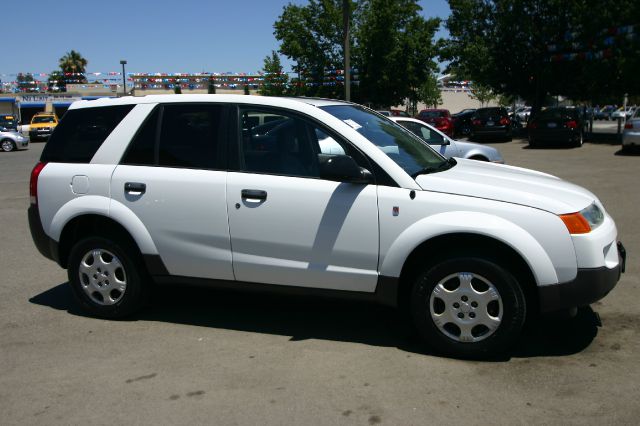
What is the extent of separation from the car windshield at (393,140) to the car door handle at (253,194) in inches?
32.2

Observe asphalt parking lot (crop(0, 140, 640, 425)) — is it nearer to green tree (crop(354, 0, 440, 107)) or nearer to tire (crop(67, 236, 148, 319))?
tire (crop(67, 236, 148, 319))

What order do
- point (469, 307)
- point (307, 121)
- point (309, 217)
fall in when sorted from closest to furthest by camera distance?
point (469, 307), point (309, 217), point (307, 121)

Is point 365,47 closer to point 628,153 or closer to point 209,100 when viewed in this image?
point 628,153

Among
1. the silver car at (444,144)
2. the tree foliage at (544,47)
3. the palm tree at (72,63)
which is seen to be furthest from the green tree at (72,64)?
the silver car at (444,144)

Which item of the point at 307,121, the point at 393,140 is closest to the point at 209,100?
the point at 307,121

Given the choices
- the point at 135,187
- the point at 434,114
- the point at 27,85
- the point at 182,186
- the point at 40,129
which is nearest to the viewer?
the point at 182,186

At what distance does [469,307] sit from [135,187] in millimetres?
2685

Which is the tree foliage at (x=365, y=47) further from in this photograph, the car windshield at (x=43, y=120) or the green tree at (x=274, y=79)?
the car windshield at (x=43, y=120)

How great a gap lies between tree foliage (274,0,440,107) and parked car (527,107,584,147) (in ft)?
52.0

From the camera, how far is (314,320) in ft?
17.3

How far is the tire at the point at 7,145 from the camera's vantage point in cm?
2993

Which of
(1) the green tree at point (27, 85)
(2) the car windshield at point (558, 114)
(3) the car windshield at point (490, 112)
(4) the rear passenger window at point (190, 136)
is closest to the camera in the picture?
(4) the rear passenger window at point (190, 136)

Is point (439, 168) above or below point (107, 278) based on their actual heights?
above

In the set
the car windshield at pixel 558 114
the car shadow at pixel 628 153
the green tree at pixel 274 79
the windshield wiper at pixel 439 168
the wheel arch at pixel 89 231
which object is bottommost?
the car shadow at pixel 628 153
